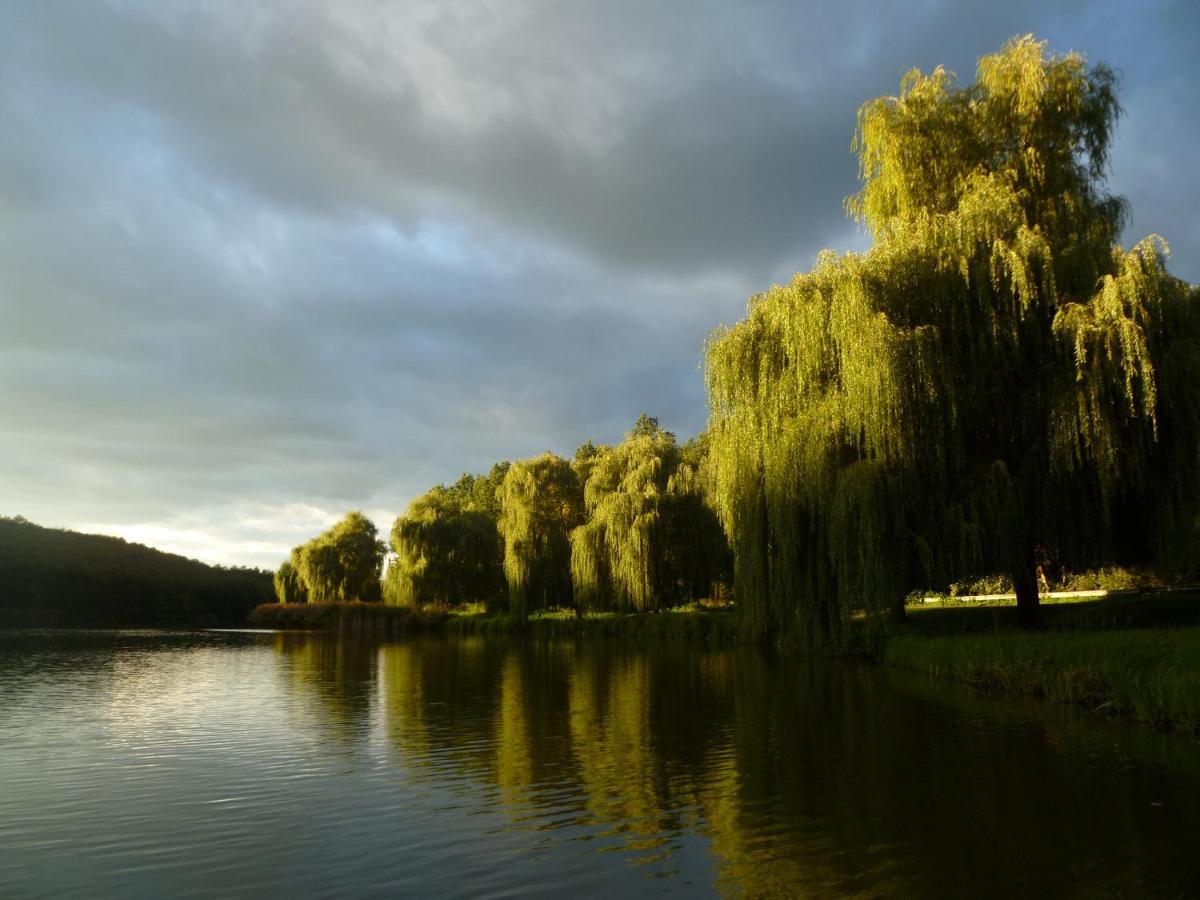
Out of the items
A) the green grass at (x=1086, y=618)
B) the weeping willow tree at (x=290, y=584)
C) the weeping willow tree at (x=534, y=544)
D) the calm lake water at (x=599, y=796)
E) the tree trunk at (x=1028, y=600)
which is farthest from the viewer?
the weeping willow tree at (x=290, y=584)

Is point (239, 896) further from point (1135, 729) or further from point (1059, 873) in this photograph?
point (1135, 729)

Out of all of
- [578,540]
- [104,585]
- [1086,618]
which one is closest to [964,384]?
[1086,618]

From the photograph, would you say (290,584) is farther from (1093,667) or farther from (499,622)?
(1093,667)

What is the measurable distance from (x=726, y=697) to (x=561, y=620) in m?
24.5

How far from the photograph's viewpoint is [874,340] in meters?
17.3

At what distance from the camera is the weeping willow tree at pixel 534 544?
132 feet

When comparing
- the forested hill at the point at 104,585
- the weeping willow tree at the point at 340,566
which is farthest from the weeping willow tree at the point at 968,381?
the forested hill at the point at 104,585

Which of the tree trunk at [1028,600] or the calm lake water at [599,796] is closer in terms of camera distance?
the calm lake water at [599,796]

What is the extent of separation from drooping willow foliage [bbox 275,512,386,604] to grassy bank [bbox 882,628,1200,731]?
164 ft

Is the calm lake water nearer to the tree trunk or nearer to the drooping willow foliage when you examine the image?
the tree trunk

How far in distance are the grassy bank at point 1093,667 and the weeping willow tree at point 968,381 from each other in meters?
1.72

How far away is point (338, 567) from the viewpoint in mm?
61094

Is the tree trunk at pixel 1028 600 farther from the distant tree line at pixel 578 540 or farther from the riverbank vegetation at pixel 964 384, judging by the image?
the distant tree line at pixel 578 540

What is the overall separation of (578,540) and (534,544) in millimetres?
4740
